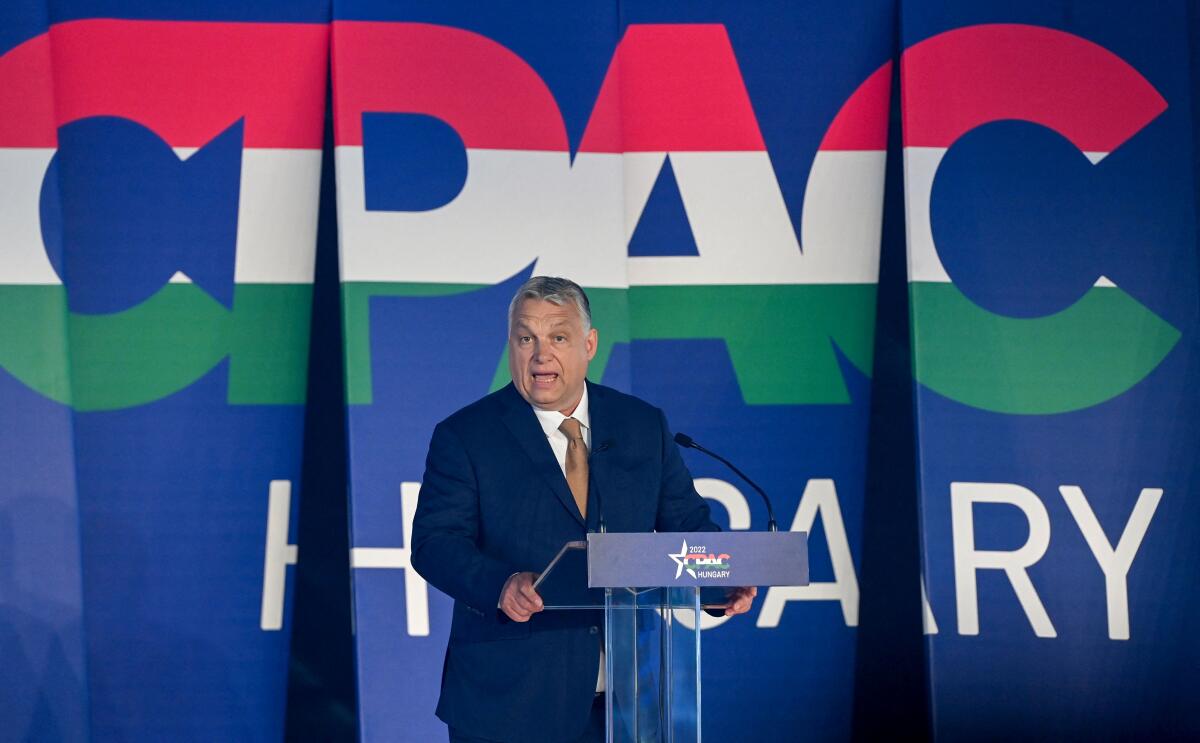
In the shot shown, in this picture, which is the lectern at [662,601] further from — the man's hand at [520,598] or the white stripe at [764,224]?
the white stripe at [764,224]

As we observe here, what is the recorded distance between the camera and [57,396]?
460cm

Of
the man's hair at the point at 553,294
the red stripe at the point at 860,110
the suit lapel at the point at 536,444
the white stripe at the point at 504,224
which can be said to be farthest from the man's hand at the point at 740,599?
the red stripe at the point at 860,110

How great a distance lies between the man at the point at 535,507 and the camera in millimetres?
2719

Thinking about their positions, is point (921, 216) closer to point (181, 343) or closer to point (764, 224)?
point (764, 224)

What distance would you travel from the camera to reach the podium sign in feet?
7.74

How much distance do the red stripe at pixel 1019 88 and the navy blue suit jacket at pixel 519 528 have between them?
2.34 m

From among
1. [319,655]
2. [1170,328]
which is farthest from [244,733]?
[1170,328]

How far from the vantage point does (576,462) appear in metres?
2.93

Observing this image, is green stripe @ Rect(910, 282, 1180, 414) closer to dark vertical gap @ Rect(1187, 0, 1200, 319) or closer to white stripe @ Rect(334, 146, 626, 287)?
dark vertical gap @ Rect(1187, 0, 1200, 319)

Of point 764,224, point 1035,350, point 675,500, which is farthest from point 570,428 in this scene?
point 1035,350

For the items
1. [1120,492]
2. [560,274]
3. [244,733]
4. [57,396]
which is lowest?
[244,733]

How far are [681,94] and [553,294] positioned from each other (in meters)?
2.21

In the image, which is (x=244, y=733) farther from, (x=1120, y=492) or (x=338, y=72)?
(x=1120, y=492)

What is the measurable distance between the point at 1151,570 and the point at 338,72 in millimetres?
3277
